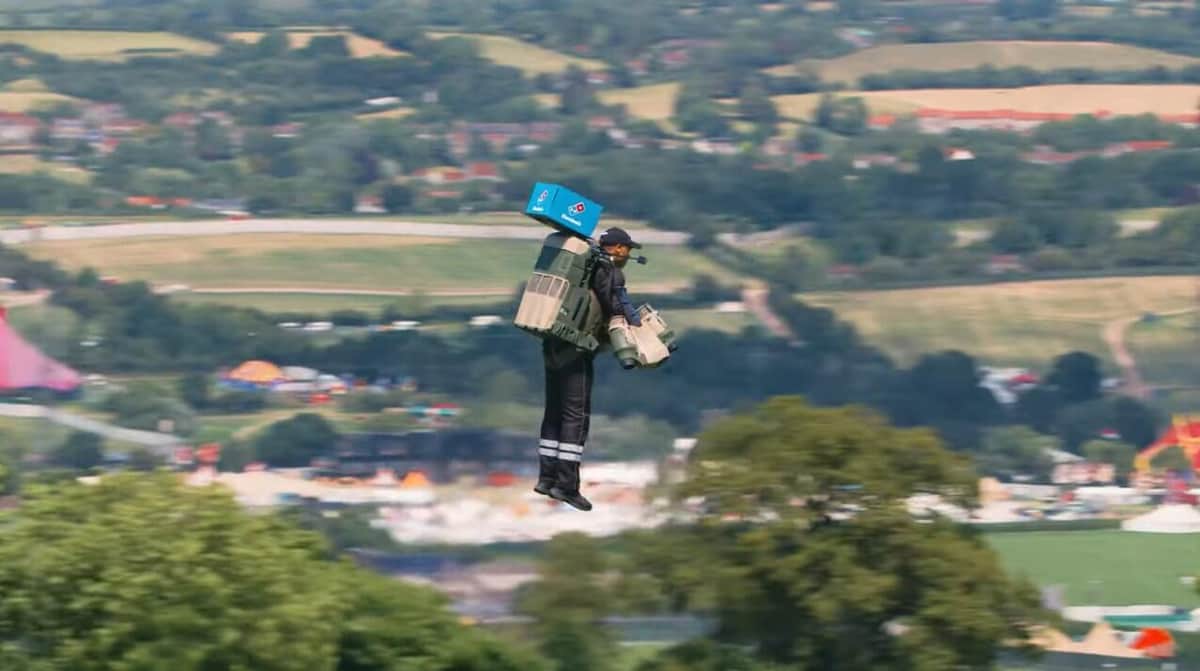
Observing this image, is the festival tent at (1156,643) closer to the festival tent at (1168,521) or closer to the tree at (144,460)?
the festival tent at (1168,521)

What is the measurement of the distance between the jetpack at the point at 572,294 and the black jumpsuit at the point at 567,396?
0.66 feet

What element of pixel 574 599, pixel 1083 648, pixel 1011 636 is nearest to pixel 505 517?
pixel 1083 648

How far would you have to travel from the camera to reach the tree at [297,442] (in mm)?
190125

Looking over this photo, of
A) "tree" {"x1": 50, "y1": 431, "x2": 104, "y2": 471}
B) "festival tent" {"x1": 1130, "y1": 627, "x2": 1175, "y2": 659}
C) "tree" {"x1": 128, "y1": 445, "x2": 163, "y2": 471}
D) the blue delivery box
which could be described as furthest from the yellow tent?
the blue delivery box

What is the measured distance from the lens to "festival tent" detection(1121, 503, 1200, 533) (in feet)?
583

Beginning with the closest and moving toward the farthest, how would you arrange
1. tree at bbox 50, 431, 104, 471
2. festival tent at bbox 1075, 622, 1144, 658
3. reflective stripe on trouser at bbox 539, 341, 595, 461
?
reflective stripe on trouser at bbox 539, 341, 595, 461, festival tent at bbox 1075, 622, 1144, 658, tree at bbox 50, 431, 104, 471

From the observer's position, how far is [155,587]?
46.2m

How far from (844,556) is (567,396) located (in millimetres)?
44782

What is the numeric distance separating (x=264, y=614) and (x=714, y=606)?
17905 mm

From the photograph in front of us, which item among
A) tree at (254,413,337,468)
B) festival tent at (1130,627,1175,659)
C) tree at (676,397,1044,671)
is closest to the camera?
tree at (676,397,1044,671)

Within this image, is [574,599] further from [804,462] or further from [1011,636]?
[1011,636]

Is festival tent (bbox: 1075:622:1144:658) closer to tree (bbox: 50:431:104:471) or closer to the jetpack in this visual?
tree (bbox: 50:431:104:471)

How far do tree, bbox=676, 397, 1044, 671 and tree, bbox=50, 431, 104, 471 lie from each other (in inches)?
5428

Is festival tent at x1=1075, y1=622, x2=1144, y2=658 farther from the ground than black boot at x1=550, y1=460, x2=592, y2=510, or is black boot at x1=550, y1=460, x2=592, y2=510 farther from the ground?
black boot at x1=550, y1=460, x2=592, y2=510
